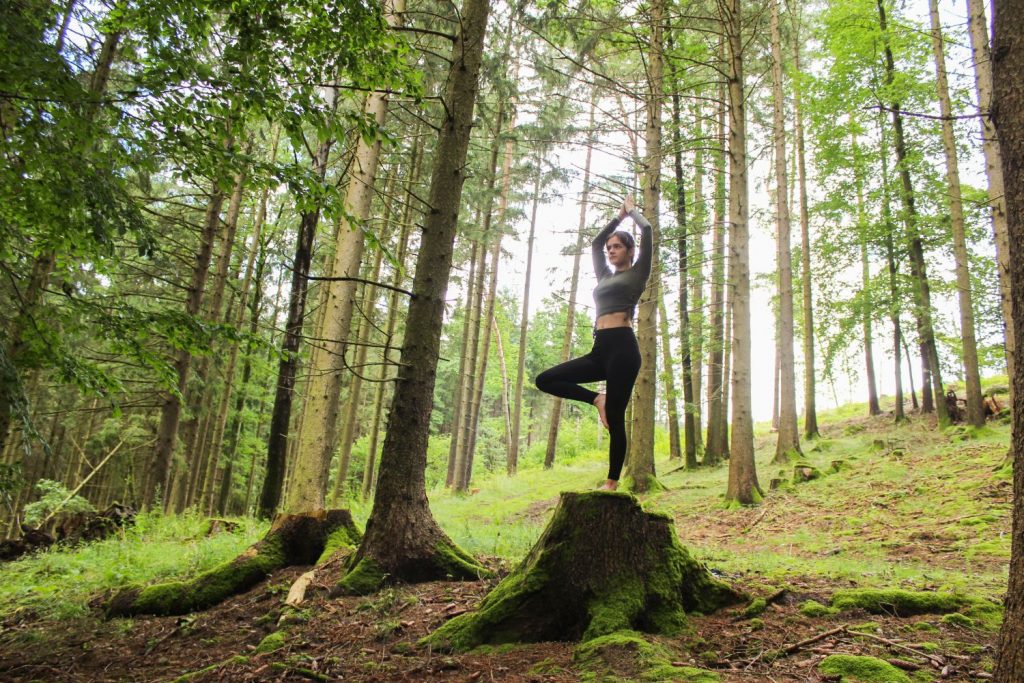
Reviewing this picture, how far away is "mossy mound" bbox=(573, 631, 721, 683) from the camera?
2.85 metres

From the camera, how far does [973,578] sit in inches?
206

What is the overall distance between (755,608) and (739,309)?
791 centimetres

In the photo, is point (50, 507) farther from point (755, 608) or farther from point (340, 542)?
point (755, 608)

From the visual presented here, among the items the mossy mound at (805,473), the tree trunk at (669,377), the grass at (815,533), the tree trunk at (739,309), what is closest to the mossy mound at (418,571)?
the grass at (815,533)

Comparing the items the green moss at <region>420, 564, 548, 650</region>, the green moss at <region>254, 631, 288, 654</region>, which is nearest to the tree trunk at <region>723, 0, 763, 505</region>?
the green moss at <region>420, 564, 548, 650</region>

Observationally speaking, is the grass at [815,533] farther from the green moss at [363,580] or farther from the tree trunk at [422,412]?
the green moss at [363,580]

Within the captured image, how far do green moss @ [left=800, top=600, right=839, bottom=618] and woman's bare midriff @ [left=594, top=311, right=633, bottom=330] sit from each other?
95.9 inches

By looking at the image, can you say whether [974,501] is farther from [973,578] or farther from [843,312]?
[843,312]

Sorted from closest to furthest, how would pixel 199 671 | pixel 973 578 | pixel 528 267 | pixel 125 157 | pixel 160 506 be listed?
pixel 199 671
pixel 125 157
pixel 973 578
pixel 160 506
pixel 528 267

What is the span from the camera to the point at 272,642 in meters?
4.14

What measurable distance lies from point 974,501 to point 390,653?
30.2ft

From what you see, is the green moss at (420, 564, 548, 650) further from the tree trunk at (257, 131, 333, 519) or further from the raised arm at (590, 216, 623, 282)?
the tree trunk at (257, 131, 333, 519)

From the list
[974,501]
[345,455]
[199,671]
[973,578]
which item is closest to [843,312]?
[974,501]

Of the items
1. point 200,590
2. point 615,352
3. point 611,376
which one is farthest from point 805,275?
point 200,590
